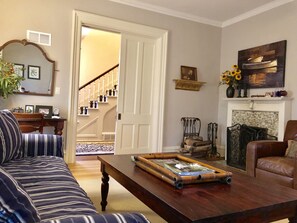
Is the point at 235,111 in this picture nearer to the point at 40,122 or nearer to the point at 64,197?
the point at 40,122

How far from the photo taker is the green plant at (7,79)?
3.29 m

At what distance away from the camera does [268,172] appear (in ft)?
9.77

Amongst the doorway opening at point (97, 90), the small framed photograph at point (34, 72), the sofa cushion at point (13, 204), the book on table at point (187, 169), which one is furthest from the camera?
the doorway opening at point (97, 90)

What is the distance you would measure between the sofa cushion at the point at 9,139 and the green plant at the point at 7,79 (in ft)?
4.06

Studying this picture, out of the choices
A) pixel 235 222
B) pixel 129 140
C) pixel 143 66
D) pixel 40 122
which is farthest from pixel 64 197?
pixel 143 66

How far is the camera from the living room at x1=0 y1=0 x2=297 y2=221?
12.5 ft

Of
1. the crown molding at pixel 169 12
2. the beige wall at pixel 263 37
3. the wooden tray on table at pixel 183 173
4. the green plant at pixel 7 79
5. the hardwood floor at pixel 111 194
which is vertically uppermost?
the crown molding at pixel 169 12

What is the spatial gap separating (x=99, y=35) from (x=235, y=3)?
492cm

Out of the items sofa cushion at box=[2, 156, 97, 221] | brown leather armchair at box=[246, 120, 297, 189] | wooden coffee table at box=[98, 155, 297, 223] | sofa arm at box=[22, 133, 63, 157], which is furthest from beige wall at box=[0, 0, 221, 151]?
wooden coffee table at box=[98, 155, 297, 223]

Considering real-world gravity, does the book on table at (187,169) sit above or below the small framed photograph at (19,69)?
below

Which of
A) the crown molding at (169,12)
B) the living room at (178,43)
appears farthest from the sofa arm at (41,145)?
the crown molding at (169,12)

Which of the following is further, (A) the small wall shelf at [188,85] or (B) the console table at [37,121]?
(A) the small wall shelf at [188,85]

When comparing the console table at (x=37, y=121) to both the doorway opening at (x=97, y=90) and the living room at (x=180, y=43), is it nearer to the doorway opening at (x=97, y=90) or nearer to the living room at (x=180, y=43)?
the living room at (x=180, y=43)

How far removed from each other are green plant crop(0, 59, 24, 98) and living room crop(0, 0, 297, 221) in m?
Result: 0.35
